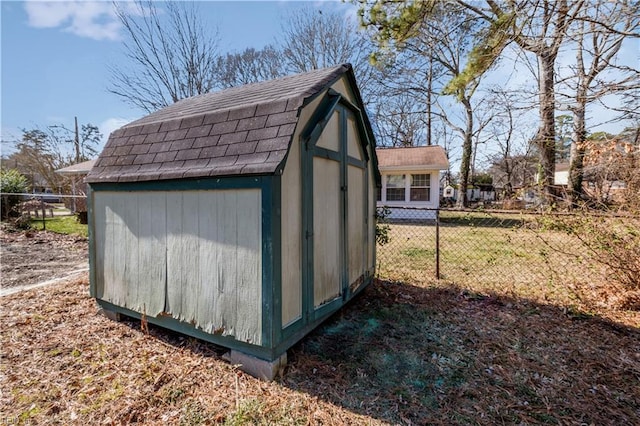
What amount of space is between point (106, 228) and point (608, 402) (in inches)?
195

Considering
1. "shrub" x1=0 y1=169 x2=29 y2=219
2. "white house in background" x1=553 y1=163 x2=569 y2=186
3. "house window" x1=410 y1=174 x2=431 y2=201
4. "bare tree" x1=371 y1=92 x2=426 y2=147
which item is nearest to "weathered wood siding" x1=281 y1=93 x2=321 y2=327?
"white house in background" x1=553 y1=163 x2=569 y2=186

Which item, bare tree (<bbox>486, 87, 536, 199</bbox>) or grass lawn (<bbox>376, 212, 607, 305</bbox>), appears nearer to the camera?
grass lawn (<bbox>376, 212, 607, 305</bbox>)

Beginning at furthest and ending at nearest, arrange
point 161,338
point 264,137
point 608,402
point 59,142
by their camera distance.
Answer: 1. point 59,142
2. point 161,338
3. point 264,137
4. point 608,402

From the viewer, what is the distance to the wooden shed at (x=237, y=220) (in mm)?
2393

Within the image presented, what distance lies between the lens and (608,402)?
2.23 metres

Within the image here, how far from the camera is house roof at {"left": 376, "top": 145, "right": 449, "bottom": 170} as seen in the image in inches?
527

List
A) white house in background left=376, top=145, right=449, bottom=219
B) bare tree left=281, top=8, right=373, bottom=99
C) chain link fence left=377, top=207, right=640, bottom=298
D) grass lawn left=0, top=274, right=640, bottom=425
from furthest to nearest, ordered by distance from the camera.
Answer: bare tree left=281, top=8, right=373, bottom=99, white house in background left=376, top=145, right=449, bottom=219, chain link fence left=377, top=207, right=640, bottom=298, grass lawn left=0, top=274, right=640, bottom=425

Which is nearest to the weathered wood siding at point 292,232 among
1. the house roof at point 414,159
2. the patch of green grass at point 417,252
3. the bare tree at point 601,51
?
the bare tree at point 601,51

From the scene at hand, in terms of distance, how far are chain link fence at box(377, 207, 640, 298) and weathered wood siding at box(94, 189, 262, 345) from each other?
2918 millimetres

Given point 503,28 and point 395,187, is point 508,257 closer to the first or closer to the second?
point 503,28

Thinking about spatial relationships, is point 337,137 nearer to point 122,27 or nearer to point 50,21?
point 50,21

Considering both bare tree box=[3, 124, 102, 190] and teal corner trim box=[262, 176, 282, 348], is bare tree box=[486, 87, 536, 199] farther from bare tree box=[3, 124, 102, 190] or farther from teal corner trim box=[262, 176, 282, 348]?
bare tree box=[3, 124, 102, 190]

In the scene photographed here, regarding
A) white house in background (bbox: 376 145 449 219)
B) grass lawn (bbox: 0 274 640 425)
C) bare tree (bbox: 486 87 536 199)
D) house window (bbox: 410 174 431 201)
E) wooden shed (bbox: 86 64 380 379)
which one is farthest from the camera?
bare tree (bbox: 486 87 536 199)

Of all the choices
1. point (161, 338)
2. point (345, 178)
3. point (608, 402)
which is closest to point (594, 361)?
point (608, 402)
